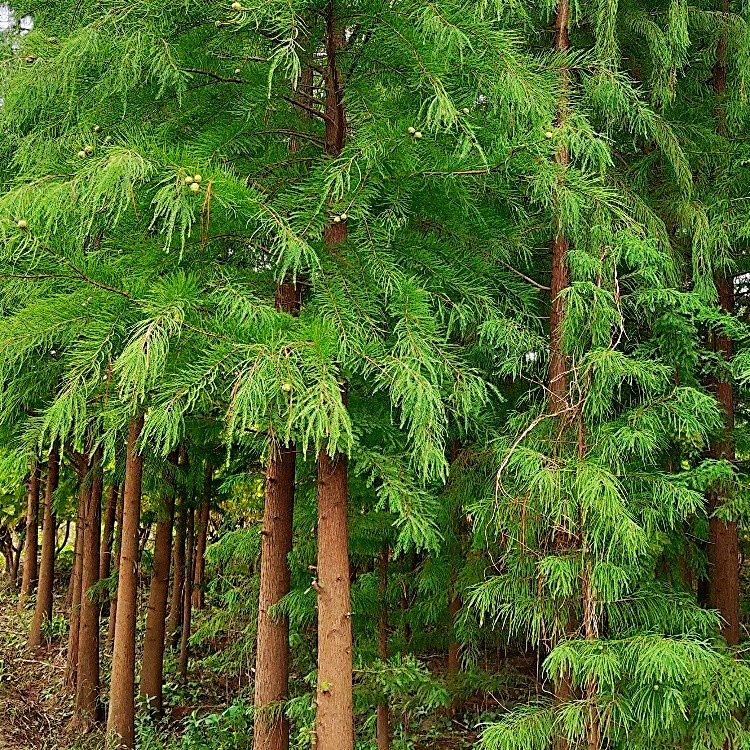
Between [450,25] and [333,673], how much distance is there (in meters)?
3.36

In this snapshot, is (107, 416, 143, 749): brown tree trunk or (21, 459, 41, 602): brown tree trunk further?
(21, 459, 41, 602): brown tree trunk

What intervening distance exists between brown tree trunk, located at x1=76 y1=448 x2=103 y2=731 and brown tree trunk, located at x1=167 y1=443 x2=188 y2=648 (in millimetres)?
916

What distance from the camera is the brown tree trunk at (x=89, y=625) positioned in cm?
826

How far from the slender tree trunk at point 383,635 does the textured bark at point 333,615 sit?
200cm

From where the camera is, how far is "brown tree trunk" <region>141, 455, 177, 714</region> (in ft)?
28.3

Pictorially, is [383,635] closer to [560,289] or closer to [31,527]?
[560,289]

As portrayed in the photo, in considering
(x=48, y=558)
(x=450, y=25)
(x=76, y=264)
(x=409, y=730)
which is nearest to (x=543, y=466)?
(x=450, y=25)

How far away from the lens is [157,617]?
866 cm

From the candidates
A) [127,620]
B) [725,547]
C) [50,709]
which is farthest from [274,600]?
[50,709]

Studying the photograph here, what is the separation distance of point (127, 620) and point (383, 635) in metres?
2.65

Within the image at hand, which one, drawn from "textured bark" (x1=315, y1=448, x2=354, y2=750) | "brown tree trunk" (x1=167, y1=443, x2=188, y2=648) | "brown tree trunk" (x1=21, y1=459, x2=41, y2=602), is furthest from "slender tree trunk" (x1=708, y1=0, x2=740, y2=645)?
"brown tree trunk" (x1=21, y1=459, x2=41, y2=602)

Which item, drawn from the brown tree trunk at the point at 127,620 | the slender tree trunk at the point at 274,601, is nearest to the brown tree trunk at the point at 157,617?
the brown tree trunk at the point at 127,620

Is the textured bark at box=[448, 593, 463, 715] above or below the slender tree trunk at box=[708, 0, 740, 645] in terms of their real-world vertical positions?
below

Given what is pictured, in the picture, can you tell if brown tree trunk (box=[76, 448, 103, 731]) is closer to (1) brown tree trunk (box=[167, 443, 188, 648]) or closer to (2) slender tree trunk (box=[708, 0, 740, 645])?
(1) brown tree trunk (box=[167, 443, 188, 648])
